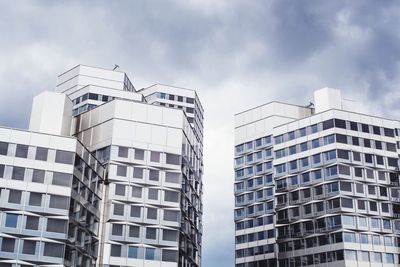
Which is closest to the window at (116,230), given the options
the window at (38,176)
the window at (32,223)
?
the window at (32,223)

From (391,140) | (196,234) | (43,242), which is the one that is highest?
(391,140)

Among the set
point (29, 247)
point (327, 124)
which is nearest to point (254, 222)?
point (327, 124)

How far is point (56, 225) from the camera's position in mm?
77000

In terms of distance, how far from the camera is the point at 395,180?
113 metres

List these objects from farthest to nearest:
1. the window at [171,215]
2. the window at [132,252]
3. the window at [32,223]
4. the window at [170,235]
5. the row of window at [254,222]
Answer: the row of window at [254,222]
the window at [171,215]
the window at [170,235]
the window at [132,252]
the window at [32,223]

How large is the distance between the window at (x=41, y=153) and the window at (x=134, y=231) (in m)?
17.8

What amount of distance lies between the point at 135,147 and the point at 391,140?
2072 inches

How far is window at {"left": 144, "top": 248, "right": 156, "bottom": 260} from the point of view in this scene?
88000mm

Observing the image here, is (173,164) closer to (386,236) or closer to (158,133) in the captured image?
(158,133)

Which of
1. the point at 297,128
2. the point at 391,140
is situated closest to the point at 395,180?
the point at 391,140

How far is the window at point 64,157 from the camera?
8025 centimetres

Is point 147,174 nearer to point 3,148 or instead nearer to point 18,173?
point 18,173

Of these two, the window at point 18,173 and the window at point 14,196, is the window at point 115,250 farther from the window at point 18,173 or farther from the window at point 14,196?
the window at point 18,173

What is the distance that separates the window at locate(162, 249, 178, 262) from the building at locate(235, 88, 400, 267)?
31221 mm
